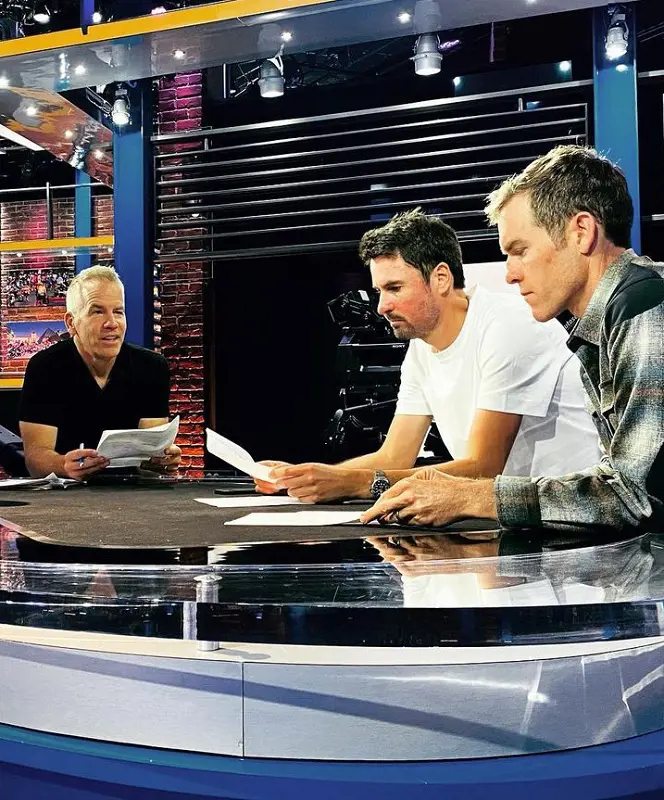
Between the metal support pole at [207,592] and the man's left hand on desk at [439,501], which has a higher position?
the man's left hand on desk at [439,501]

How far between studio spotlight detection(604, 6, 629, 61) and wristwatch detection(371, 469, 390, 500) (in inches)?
126

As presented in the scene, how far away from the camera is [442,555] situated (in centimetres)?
115

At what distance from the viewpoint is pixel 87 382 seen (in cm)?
340

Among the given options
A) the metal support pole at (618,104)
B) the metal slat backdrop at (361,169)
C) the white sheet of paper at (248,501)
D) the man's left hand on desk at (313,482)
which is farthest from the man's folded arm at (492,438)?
the metal slat backdrop at (361,169)

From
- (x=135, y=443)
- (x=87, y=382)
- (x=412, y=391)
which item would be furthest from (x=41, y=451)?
(x=412, y=391)

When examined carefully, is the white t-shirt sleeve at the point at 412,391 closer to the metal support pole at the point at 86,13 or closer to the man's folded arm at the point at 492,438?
the man's folded arm at the point at 492,438

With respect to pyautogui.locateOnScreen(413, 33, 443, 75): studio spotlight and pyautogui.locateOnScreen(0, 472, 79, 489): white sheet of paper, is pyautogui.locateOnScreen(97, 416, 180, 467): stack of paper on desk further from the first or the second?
pyautogui.locateOnScreen(413, 33, 443, 75): studio spotlight

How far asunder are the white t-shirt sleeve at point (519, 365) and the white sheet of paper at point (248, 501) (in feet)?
1.77

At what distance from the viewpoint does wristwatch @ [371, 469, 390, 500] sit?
204 cm

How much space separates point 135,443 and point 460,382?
3.52 ft

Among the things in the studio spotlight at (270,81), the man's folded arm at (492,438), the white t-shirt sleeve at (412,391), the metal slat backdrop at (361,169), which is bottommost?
the man's folded arm at (492,438)

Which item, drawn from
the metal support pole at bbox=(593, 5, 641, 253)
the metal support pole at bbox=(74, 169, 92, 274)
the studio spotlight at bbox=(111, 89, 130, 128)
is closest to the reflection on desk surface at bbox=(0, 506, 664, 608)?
the metal support pole at bbox=(593, 5, 641, 253)

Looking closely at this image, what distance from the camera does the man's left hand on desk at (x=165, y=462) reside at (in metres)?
3.02

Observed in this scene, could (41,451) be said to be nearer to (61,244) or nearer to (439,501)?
(439,501)
